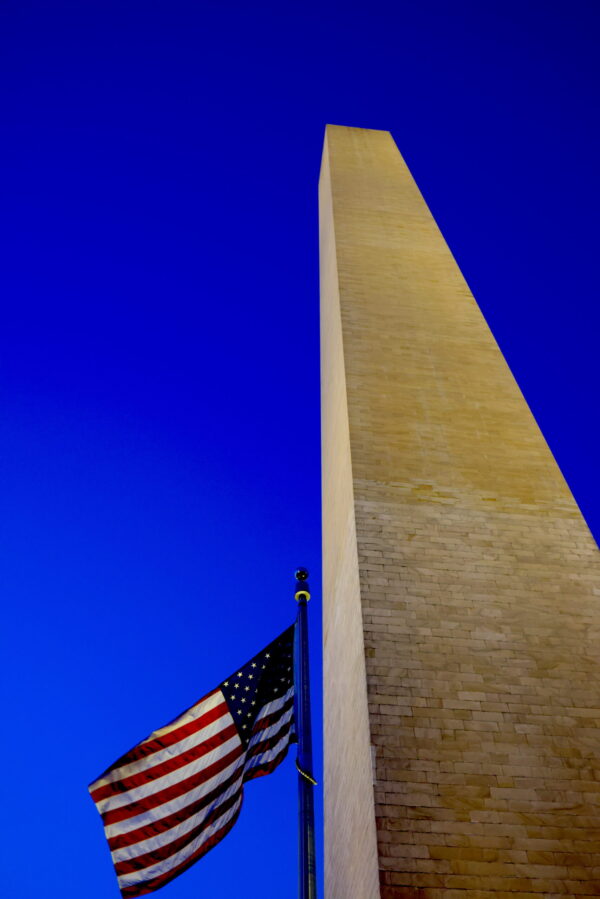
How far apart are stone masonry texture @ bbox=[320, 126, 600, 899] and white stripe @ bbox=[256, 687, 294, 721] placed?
24.3 inches

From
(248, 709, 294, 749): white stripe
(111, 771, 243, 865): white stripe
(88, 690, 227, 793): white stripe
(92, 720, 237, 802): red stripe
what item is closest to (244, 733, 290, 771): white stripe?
(248, 709, 294, 749): white stripe

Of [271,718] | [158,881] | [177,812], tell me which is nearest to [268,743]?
[271,718]

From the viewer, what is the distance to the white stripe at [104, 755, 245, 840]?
5.42 m

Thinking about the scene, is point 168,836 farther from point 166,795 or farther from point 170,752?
point 170,752

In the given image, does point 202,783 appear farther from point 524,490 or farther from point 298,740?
point 524,490

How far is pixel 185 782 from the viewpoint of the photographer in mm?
5621

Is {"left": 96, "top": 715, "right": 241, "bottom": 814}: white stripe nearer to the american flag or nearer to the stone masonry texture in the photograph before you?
the american flag

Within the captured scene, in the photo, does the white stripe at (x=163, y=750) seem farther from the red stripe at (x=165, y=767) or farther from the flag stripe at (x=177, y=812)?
the flag stripe at (x=177, y=812)

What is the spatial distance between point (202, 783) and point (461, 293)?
8.46 meters

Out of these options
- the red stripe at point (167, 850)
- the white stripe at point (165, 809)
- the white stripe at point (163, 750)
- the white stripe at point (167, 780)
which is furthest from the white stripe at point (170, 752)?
the red stripe at point (167, 850)

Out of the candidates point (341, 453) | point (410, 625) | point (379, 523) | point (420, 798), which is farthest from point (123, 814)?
point (341, 453)

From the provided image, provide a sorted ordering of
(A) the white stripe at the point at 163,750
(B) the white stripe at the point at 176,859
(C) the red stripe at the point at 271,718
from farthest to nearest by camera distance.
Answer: (C) the red stripe at the point at 271,718 < (A) the white stripe at the point at 163,750 < (B) the white stripe at the point at 176,859

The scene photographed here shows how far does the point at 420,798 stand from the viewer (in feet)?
17.2

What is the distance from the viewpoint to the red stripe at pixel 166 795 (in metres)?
5.43
